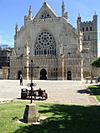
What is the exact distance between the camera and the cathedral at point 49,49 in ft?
223

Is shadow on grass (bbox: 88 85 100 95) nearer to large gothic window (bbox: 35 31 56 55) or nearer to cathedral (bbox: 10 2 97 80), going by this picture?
cathedral (bbox: 10 2 97 80)

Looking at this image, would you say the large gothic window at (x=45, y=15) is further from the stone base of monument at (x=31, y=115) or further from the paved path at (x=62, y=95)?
the stone base of monument at (x=31, y=115)

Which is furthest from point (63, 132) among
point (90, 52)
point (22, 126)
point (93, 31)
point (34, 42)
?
point (93, 31)

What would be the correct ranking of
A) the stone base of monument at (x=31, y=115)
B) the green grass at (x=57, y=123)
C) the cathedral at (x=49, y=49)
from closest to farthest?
the green grass at (x=57, y=123) < the stone base of monument at (x=31, y=115) < the cathedral at (x=49, y=49)

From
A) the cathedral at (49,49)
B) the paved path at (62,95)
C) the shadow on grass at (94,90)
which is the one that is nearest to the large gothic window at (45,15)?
the cathedral at (49,49)

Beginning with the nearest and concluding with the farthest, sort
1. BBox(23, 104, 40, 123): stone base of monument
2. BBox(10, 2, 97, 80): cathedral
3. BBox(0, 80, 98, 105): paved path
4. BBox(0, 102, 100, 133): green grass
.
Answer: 1. BBox(0, 102, 100, 133): green grass
2. BBox(23, 104, 40, 123): stone base of monument
3. BBox(0, 80, 98, 105): paved path
4. BBox(10, 2, 97, 80): cathedral

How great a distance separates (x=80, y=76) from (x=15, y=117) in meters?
54.7

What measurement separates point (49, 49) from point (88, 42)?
57.0ft

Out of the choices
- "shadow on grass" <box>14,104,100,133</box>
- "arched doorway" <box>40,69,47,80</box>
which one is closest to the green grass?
"shadow on grass" <box>14,104,100,133</box>

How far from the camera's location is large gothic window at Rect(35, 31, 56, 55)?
72000 mm

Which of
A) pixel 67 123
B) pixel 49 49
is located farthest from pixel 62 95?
pixel 49 49

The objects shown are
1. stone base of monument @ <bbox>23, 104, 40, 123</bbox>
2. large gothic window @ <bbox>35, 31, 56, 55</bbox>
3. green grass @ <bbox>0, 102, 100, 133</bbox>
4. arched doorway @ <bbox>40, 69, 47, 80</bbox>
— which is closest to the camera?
green grass @ <bbox>0, 102, 100, 133</bbox>

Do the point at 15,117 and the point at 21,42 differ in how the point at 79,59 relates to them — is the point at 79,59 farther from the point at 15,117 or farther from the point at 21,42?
the point at 15,117

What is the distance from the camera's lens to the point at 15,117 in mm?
13148
